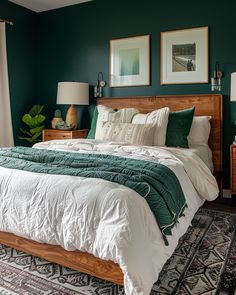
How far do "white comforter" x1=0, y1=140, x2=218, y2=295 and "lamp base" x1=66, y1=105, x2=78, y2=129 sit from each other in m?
2.27

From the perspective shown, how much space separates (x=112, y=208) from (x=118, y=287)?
581mm

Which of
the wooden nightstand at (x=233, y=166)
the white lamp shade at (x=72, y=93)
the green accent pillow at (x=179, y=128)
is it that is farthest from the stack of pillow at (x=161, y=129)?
the white lamp shade at (x=72, y=93)

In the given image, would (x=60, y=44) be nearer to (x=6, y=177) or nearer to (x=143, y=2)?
(x=143, y=2)

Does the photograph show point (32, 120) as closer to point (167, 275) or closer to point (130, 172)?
point (130, 172)

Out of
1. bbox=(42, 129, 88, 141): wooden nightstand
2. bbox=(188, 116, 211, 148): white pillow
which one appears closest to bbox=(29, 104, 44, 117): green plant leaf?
bbox=(42, 129, 88, 141): wooden nightstand

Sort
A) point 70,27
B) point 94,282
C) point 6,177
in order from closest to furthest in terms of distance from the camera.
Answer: point 94,282 < point 6,177 < point 70,27

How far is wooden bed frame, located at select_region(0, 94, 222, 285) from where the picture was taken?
162cm

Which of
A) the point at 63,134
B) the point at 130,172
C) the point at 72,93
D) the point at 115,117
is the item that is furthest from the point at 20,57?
the point at 130,172

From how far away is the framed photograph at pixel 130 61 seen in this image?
3898 mm

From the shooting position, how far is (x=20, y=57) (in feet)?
14.8

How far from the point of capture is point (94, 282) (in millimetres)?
1807

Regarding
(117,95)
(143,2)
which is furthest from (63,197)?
(143,2)

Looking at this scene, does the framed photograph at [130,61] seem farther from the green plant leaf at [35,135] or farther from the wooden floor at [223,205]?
the wooden floor at [223,205]

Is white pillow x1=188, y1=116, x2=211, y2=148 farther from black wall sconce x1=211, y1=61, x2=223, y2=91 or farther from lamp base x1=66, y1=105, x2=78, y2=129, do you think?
lamp base x1=66, y1=105, x2=78, y2=129
